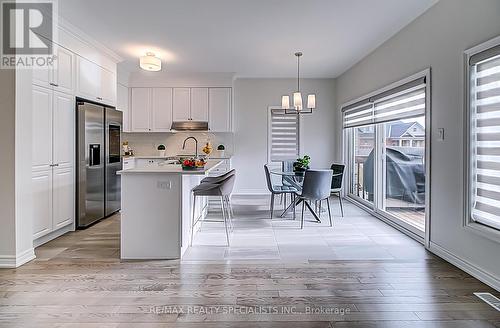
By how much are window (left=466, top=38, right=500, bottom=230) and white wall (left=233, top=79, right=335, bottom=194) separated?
466 cm

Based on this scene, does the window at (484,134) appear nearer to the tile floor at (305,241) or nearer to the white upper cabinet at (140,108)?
the tile floor at (305,241)

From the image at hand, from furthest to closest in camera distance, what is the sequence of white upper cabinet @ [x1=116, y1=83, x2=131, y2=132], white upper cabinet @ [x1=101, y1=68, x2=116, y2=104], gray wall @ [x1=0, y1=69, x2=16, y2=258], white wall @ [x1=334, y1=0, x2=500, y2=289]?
1. white upper cabinet @ [x1=116, y1=83, x2=131, y2=132]
2. white upper cabinet @ [x1=101, y1=68, x2=116, y2=104]
3. gray wall @ [x1=0, y1=69, x2=16, y2=258]
4. white wall @ [x1=334, y1=0, x2=500, y2=289]

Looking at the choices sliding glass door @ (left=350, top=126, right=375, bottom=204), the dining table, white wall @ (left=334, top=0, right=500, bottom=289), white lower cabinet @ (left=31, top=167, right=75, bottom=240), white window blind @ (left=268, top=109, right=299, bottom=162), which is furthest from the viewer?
white window blind @ (left=268, top=109, right=299, bottom=162)

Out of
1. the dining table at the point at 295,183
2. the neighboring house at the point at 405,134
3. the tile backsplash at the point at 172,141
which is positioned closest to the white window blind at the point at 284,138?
the tile backsplash at the point at 172,141

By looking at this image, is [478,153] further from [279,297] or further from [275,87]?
[275,87]

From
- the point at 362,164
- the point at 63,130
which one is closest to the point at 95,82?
the point at 63,130

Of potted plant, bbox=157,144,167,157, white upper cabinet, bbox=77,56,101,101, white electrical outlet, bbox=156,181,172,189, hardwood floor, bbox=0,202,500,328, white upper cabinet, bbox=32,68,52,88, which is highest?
white upper cabinet, bbox=77,56,101,101

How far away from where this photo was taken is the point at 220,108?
7117mm

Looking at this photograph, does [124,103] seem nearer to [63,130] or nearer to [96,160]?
[96,160]

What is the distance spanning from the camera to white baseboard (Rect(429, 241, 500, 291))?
8.92ft

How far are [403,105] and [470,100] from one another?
1.39 m

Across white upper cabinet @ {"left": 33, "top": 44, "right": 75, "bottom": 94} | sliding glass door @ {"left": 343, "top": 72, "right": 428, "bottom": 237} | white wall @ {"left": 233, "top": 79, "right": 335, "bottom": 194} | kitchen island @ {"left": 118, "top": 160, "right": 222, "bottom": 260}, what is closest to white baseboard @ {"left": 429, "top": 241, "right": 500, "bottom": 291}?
sliding glass door @ {"left": 343, "top": 72, "right": 428, "bottom": 237}

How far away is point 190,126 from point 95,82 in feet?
7.73

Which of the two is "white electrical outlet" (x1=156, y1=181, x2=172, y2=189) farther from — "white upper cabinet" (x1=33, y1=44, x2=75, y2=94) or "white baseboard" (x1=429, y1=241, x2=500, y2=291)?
"white baseboard" (x1=429, y1=241, x2=500, y2=291)
